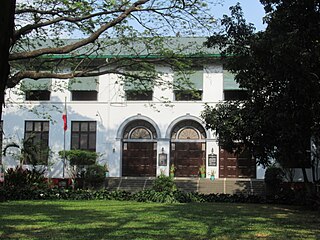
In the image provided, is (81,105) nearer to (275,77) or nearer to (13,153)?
(13,153)

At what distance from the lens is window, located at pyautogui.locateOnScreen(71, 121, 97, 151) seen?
101 feet

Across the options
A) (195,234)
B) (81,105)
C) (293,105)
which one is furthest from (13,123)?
(195,234)

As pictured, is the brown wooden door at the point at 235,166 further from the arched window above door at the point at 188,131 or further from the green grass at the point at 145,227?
the green grass at the point at 145,227

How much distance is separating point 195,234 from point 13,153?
23.2 m

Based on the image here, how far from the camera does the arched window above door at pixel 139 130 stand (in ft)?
101

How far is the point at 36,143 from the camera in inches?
1109

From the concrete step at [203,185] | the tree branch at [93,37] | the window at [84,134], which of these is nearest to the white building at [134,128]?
the window at [84,134]

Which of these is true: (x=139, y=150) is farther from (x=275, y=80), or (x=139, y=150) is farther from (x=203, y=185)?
(x=275, y=80)

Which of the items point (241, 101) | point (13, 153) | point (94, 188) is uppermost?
point (241, 101)

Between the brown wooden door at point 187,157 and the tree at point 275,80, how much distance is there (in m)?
10.7

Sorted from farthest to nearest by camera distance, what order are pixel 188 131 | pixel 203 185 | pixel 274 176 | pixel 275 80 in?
pixel 188 131, pixel 203 185, pixel 274 176, pixel 275 80

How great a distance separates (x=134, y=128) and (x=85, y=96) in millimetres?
3768

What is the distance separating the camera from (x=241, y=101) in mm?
18688

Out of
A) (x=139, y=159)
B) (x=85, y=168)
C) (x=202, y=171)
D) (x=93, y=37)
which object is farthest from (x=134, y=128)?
(x=93, y=37)
